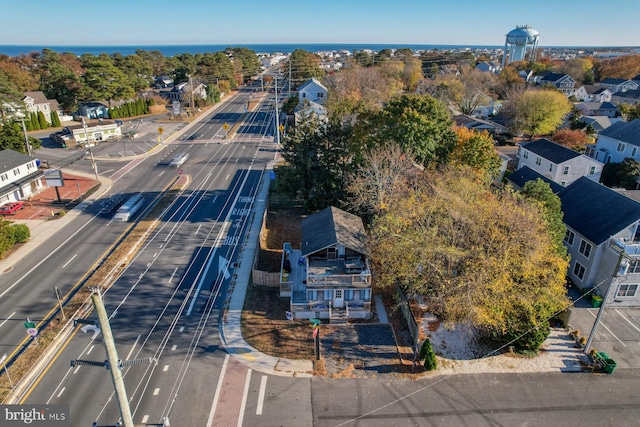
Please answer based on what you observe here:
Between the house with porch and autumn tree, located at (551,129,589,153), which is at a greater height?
autumn tree, located at (551,129,589,153)

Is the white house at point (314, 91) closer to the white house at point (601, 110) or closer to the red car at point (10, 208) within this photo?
the white house at point (601, 110)

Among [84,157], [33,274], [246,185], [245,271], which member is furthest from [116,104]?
[245,271]

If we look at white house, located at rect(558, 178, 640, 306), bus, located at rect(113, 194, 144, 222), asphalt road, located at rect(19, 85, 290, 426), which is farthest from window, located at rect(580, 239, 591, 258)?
bus, located at rect(113, 194, 144, 222)

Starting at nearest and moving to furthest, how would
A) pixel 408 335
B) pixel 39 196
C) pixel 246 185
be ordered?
pixel 408 335 → pixel 39 196 → pixel 246 185

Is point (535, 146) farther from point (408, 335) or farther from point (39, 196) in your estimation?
point (39, 196)

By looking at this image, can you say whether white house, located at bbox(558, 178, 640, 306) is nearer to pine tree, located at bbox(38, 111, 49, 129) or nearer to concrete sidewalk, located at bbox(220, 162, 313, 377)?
concrete sidewalk, located at bbox(220, 162, 313, 377)

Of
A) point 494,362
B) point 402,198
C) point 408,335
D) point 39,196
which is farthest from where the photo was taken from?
Result: point 39,196
